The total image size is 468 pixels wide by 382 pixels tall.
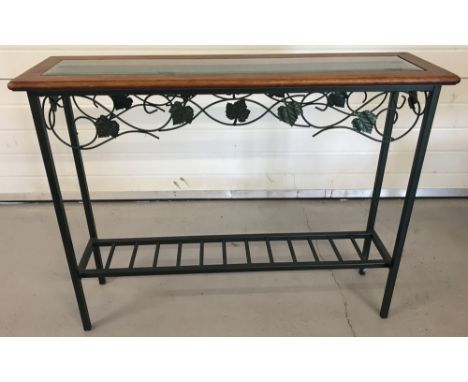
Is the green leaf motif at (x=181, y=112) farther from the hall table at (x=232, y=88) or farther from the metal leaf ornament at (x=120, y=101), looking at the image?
the metal leaf ornament at (x=120, y=101)

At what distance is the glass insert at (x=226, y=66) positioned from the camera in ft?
4.65

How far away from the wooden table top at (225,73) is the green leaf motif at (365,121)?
140 millimetres

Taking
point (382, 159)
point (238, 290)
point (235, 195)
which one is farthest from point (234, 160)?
point (382, 159)

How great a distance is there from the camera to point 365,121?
142 cm

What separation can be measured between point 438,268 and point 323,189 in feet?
2.96

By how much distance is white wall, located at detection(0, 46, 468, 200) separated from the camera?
2496 mm

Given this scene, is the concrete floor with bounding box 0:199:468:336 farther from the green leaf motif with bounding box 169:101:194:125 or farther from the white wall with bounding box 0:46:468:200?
the green leaf motif with bounding box 169:101:194:125

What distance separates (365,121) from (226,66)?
1.91 ft

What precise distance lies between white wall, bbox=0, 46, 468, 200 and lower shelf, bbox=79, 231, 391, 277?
1.80 feet

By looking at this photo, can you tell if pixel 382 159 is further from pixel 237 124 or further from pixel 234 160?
pixel 234 160

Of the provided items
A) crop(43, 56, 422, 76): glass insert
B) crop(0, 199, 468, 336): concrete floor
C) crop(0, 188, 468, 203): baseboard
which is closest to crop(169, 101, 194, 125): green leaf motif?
crop(43, 56, 422, 76): glass insert

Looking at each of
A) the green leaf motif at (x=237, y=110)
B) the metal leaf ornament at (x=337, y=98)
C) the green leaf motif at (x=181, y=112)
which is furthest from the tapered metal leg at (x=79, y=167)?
the metal leaf ornament at (x=337, y=98)
